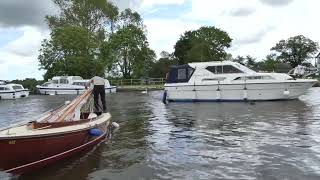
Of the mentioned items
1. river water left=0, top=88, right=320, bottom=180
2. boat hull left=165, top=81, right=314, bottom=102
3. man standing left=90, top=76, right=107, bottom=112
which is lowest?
river water left=0, top=88, right=320, bottom=180

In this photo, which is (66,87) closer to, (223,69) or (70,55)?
(70,55)

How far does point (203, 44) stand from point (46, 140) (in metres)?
86.4

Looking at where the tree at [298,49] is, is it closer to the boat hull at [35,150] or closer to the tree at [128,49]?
the tree at [128,49]

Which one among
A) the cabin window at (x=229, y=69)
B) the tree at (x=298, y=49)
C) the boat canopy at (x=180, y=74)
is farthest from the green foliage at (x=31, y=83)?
the tree at (x=298, y=49)

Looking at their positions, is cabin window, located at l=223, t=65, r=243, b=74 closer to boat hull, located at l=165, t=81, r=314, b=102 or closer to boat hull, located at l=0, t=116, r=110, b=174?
boat hull, located at l=165, t=81, r=314, b=102

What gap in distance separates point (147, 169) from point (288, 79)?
21.7m

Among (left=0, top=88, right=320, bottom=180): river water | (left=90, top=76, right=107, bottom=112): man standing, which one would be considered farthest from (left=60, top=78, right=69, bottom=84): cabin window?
(left=90, top=76, right=107, bottom=112): man standing

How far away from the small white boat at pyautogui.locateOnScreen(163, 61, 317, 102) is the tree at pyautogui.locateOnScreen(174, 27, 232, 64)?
198 feet

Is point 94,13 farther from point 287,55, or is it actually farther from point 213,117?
point 287,55

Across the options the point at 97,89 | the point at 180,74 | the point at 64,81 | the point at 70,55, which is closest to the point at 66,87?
the point at 64,81

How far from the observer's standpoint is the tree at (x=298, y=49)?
387 feet

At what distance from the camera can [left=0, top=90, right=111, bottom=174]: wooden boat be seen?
970cm

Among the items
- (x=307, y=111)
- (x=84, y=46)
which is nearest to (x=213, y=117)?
(x=307, y=111)

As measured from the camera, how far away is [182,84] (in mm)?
33125
